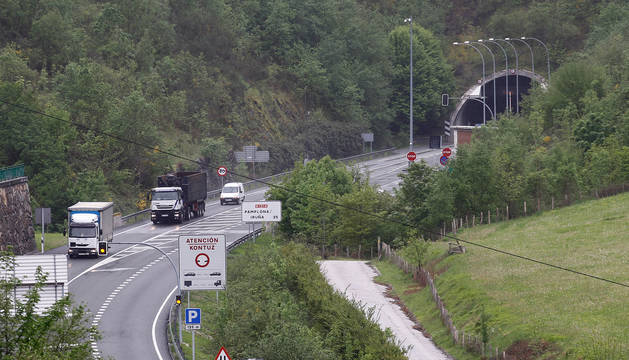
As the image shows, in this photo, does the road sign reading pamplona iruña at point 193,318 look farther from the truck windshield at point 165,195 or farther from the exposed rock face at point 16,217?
the truck windshield at point 165,195

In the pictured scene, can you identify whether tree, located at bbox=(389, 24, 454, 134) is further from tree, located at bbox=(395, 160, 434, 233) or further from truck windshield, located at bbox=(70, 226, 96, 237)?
truck windshield, located at bbox=(70, 226, 96, 237)

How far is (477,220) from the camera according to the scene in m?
66.2

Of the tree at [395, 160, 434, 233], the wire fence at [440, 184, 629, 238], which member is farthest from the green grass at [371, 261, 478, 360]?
the wire fence at [440, 184, 629, 238]

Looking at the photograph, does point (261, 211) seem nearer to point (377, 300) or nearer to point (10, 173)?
point (377, 300)

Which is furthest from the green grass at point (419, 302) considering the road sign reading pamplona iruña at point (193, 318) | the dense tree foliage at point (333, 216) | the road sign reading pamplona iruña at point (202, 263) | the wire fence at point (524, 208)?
the road sign reading pamplona iruña at point (193, 318)

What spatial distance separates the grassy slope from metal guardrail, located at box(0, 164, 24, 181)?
3029 cm

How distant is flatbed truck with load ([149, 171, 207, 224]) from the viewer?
221ft

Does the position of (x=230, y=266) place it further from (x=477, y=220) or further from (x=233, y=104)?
(x=233, y=104)

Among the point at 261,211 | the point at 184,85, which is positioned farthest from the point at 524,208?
the point at 184,85

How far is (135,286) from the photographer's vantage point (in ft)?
163

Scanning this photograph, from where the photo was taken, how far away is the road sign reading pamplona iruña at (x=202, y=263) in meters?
38.8

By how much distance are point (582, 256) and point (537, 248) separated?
4596 mm

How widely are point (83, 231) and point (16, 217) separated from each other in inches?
315

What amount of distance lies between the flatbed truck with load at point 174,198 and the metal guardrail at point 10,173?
9946 millimetres
